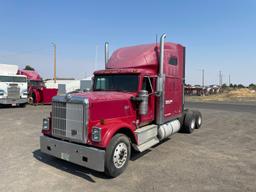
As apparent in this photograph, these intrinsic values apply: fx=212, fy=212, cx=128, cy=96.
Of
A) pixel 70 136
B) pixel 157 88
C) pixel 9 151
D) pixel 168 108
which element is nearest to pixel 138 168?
pixel 70 136

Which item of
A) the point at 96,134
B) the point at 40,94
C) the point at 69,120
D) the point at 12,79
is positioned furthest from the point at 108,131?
the point at 40,94

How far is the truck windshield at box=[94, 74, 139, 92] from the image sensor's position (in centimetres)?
606

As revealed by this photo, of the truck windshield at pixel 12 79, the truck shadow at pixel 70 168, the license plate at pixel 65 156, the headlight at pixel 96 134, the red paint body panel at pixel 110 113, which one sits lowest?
the truck shadow at pixel 70 168

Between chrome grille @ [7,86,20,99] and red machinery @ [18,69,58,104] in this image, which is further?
red machinery @ [18,69,58,104]

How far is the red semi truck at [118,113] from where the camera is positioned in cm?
461

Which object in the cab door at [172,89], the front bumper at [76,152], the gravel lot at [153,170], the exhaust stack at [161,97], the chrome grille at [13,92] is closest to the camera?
the gravel lot at [153,170]

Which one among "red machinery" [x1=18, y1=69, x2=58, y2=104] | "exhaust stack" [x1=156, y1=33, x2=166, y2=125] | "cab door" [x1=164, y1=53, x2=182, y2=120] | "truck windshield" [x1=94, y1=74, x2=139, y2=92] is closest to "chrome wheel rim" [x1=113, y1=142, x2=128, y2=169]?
"truck windshield" [x1=94, y1=74, x2=139, y2=92]

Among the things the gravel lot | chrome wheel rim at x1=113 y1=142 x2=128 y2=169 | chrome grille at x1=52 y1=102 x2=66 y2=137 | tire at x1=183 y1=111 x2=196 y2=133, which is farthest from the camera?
tire at x1=183 y1=111 x2=196 y2=133

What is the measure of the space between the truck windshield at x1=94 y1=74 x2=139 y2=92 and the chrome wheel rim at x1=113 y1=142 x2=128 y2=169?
1.75 meters

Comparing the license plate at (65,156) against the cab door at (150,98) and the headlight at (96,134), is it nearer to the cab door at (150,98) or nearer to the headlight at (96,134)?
the headlight at (96,134)

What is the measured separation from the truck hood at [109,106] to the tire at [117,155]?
589 mm

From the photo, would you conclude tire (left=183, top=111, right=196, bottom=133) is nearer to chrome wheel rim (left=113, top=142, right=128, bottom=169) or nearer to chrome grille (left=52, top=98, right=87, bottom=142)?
chrome wheel rim (left=113, top=142, right=128, bottom=169)

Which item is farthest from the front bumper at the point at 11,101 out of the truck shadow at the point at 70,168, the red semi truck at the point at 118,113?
the truck shadow at the point at 70,168

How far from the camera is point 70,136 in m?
4.91
